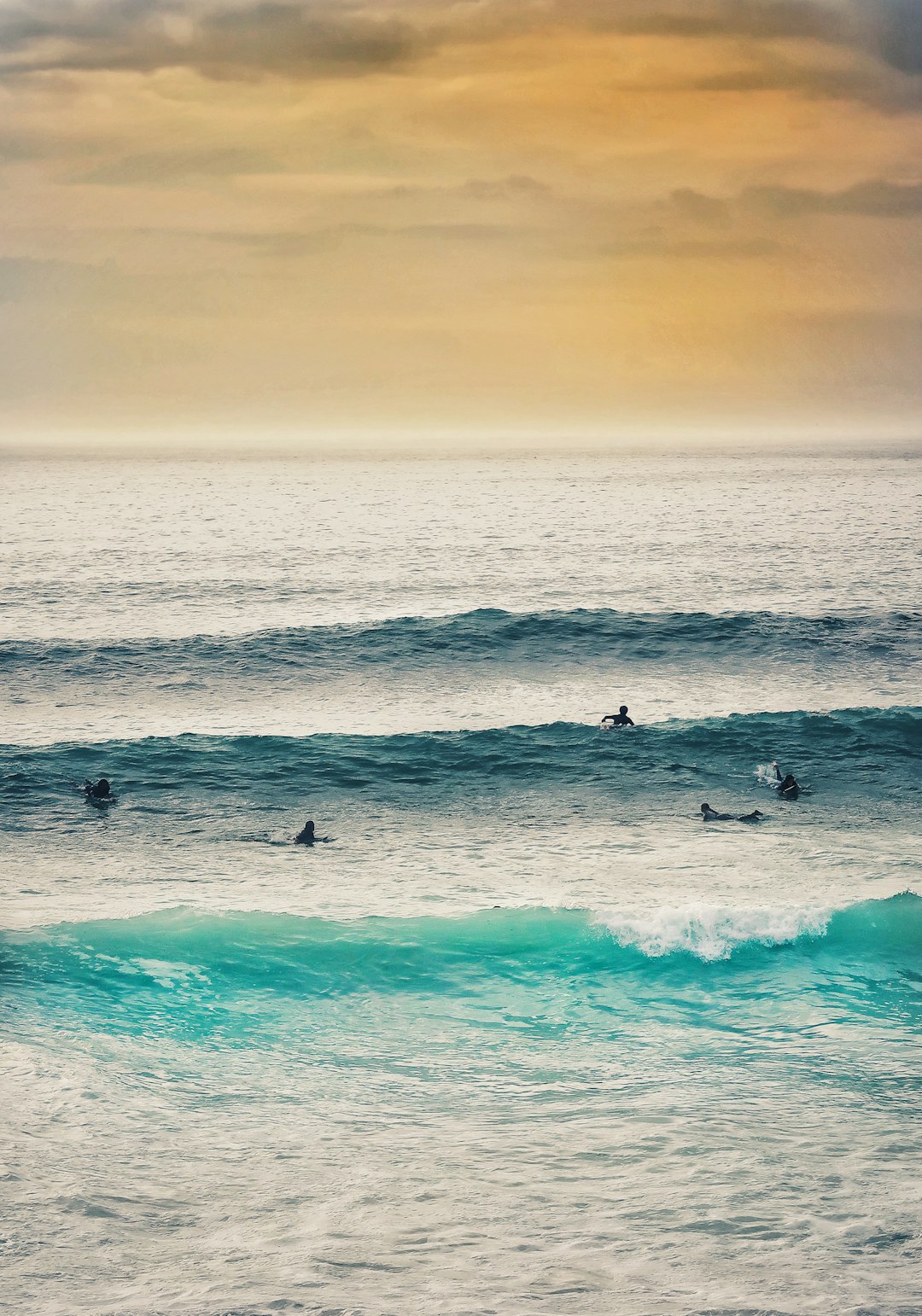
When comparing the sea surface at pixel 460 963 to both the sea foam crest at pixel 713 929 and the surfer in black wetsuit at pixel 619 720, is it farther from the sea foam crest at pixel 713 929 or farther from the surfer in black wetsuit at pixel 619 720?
the surfer in black wetsuit at pixel 619 720

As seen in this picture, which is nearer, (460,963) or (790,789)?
(460,963)

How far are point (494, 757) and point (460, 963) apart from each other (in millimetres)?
8757

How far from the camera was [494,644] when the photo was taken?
3109 cm

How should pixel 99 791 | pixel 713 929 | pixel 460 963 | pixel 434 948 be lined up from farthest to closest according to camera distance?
pixel 99 791
pixel 713 929
pixel 434 948
pixel 460 963

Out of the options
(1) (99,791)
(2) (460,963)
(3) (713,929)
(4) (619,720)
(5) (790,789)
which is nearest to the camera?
(2) (460,963)

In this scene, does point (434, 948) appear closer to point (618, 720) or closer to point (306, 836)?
point (306, 836)

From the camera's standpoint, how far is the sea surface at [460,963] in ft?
26.1

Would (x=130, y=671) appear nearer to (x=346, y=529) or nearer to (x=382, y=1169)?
(x=382, y=1169)

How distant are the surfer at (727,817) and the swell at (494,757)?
6.33 feet

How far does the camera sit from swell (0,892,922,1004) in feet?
43.3

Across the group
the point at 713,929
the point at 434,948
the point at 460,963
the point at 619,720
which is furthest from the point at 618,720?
the point at 460,963

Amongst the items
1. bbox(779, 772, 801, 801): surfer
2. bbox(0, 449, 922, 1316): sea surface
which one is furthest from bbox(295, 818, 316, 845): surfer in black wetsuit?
bbox(779, 772, 801, 801): surfer

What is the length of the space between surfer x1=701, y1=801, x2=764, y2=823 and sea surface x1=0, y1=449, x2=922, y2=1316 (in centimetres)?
34

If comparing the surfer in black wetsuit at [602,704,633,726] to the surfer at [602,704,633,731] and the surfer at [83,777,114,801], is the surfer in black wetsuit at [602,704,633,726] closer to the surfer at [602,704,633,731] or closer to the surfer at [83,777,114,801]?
the surfer at [602,704,633,731]
